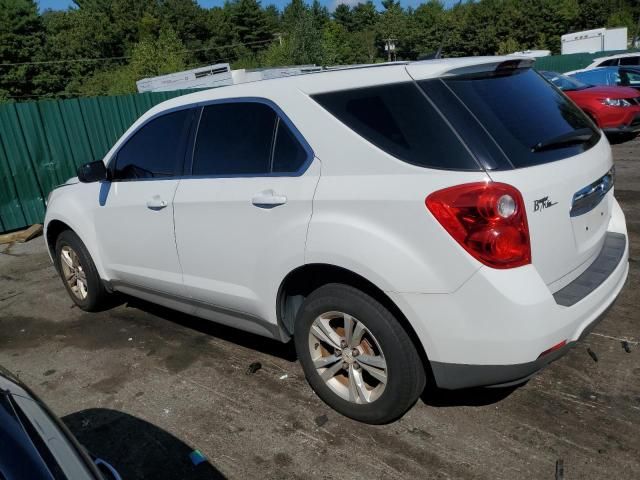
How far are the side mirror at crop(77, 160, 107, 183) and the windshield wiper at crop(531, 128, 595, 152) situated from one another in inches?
122

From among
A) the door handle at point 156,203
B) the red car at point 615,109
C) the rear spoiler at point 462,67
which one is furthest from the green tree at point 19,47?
the rear spoiler at point 462,67

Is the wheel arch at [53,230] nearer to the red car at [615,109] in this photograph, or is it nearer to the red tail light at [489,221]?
the red tail light at [489,221]

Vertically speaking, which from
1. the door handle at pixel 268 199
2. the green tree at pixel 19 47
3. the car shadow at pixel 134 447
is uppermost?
the green tree at pixel 19 47

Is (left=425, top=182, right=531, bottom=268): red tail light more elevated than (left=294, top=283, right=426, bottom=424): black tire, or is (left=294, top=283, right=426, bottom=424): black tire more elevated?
(left=425, top=182, right=531, bottom=268): red tail light

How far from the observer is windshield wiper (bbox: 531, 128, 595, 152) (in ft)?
8.54

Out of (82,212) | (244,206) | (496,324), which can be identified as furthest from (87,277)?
(496,324)

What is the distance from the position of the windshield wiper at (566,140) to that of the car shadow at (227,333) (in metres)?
2.08

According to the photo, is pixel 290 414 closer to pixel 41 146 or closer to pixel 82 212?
pixel 82 212

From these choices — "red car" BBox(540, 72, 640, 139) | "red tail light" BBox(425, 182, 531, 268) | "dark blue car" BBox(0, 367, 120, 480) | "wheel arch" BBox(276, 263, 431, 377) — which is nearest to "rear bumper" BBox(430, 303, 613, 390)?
"wheel arch" BBox(276, 263, 431, 377)

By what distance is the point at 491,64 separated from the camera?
9.05 feet

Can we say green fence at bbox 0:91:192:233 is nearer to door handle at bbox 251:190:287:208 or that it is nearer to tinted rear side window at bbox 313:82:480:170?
door handle at bbox 251:190:287:208

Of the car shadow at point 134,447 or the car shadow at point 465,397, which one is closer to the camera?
the car shadow at point 134,447

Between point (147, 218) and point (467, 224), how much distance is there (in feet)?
7.65

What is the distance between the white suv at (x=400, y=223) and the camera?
2365 millimetres
